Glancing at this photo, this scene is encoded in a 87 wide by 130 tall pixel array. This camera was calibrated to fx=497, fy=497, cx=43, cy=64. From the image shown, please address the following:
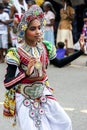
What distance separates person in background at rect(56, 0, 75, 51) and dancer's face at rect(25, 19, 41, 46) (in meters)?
7.93

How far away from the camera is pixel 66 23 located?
1275 cm

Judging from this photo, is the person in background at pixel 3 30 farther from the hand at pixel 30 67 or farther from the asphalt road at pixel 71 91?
the hand at pixel 30 67

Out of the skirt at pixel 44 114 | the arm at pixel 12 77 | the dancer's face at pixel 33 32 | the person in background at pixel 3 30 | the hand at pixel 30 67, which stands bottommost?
the person in background at pixel 3 30

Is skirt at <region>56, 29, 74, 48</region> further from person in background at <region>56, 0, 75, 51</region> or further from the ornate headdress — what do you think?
the ornate headdress

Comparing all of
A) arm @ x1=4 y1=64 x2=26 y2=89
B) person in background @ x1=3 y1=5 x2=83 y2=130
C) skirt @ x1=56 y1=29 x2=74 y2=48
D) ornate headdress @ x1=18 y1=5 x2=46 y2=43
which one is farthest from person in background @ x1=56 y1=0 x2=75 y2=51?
arm @ x1=4 y1=64 x2=26 y2=89

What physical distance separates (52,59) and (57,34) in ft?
26.6

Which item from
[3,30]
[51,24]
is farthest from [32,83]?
[51,24]

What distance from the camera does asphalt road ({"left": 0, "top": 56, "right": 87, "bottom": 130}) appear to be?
6.83 metres

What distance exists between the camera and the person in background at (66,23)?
12633 millimetres

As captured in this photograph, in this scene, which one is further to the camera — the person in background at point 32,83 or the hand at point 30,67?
the person in background at point 32,83

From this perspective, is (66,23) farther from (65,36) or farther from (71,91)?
(71,91)

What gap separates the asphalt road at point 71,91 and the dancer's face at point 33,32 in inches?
81.7

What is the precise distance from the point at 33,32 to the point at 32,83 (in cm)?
49

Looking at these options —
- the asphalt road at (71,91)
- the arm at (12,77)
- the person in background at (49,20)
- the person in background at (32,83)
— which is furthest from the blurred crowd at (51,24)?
the arm at (12,77)
